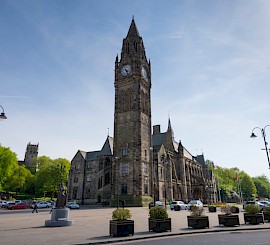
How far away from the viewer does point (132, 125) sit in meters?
51.8

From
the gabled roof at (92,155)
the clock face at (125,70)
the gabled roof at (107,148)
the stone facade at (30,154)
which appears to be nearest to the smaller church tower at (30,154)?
the stone facade at (30,154)

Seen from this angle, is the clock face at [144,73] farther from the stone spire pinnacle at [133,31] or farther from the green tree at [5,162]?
the green tree at [5,162]

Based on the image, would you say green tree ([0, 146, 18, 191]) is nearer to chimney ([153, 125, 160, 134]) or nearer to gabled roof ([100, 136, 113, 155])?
gabled roof ([100, 136, 113, 155])

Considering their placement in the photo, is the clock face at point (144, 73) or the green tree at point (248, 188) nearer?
the clock face at point (144, 73)

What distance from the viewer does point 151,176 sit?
2004 inches

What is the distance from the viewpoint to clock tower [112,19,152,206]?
157 ft

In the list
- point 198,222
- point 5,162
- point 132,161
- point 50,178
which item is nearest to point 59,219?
point 198,222

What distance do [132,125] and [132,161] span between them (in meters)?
7.99

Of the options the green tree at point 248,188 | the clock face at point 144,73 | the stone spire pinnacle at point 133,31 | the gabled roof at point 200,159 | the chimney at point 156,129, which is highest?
the stone spire pinnacle at point 133,31

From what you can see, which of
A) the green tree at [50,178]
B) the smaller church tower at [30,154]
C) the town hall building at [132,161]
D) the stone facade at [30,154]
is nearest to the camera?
the town hall building at [132,161]

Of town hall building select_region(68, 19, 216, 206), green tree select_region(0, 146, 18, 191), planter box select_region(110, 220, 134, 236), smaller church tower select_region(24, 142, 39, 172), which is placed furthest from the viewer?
smaller church tower select_region(24, 142, 39, 172)

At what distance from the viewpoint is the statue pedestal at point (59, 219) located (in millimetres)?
16250

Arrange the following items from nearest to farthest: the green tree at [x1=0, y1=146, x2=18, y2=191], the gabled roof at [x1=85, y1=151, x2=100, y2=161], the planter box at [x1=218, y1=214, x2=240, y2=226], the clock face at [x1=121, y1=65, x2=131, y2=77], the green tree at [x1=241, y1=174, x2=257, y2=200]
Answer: the planter box at [x1=218, y1=214, x2=240, y2=226]
the clock face at [x1=121, y1=65, x2=131, y2=77]
the green tree at [x1=0, y1=146, x2=18, y2=191]
the gabled roof at [x1=85, y1=151, x2=100, y2=161]
the green tree at [x1=241, y1=174, x2=257, y2=200]

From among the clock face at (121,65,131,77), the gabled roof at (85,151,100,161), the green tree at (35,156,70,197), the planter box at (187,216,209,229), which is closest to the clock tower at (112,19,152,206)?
the clock face at (121,65,131,77)
